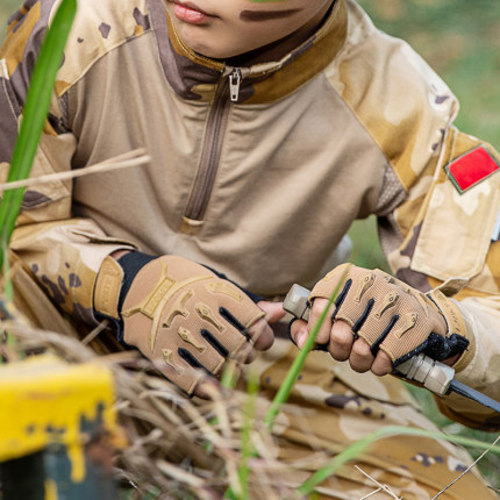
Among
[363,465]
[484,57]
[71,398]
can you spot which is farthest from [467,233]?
[484,57]

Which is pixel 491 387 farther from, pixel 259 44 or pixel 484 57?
pixel 484 57

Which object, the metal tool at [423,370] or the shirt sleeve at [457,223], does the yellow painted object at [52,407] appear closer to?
the metal tool at [423,370]

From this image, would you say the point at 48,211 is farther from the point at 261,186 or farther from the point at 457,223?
the point at 457,223

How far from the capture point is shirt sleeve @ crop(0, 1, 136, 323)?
1.34 metres

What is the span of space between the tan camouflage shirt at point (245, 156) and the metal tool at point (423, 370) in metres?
0.14

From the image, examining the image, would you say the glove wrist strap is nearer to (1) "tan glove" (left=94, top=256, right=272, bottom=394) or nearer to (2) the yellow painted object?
(1) "tan glove" (left=94, top=256, right=272, bottom=394)

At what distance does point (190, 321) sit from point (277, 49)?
15.8 inches

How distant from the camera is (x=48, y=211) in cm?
141

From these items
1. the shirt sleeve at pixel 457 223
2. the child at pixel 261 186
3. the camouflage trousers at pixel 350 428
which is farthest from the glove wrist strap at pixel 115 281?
the shirt sleeve at pixel 457 223

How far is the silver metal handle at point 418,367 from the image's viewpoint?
1146mm

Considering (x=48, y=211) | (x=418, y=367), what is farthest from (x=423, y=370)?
(x=48, y=211)

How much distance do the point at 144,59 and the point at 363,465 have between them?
2.23 feet

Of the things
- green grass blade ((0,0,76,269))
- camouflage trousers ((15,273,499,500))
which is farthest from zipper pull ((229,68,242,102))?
green grass blade ((0,0,76,269))

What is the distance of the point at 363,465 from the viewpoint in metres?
1.48
